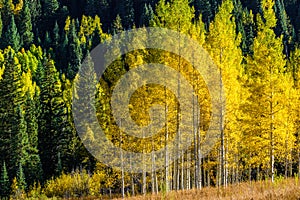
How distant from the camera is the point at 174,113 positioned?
25.4m

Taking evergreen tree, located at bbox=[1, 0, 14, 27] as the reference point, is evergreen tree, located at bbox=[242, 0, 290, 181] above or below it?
below

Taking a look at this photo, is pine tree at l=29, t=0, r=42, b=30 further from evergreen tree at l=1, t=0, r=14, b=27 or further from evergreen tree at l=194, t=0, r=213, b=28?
evergreen tree at l=194, t=0, r=213, b=28

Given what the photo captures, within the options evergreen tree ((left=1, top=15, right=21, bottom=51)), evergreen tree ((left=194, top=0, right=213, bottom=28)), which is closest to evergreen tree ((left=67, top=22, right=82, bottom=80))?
evergreen tree ((left=1, top=15, right=21, bottom=51))

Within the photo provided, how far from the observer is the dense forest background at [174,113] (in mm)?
25156

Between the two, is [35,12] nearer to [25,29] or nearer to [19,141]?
[25,29]

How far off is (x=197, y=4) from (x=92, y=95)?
102 m

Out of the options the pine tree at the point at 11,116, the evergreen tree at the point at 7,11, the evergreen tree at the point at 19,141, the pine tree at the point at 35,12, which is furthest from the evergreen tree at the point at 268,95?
the evergreen tree at the point at 7,11

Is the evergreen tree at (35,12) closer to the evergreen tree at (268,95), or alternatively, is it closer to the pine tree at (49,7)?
the pine tree at (49,7)

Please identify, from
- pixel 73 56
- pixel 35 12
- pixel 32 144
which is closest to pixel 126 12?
pixel 35 12

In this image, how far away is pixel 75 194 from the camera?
47.1m

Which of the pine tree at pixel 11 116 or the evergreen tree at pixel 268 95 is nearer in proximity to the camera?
the evergreen tree at pixel 268 95

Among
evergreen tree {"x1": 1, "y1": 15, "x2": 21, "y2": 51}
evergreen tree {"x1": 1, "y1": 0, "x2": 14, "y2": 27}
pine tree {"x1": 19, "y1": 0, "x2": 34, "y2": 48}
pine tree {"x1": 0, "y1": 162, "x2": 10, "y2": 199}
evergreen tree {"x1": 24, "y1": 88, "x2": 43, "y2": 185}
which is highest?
evergreen tree {"x1": 1, "y1": 0, "x2": 14, "y2": 27}

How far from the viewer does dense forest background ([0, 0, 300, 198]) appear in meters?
25.2

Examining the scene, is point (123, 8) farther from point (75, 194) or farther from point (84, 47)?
point (75, 194)
